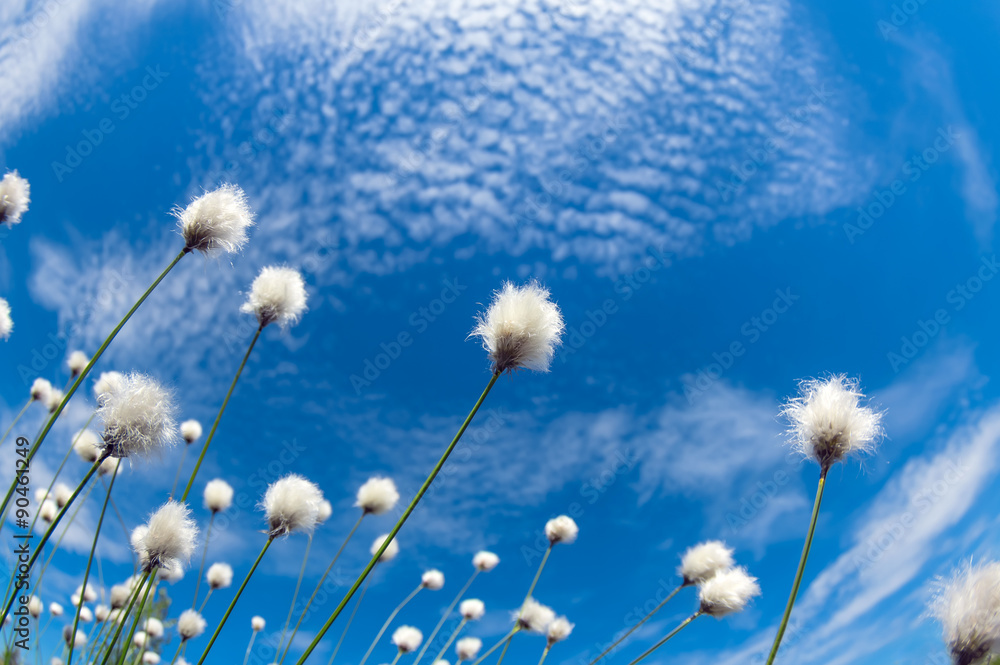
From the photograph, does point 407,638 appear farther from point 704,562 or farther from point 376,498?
point 704,562

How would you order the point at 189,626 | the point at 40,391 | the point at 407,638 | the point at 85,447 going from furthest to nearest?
the point at 407,638
the point at 40,391
the point at 189,626
the point at 85,447

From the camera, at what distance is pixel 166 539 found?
8.95ft

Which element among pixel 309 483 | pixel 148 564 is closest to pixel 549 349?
pixel 309 483

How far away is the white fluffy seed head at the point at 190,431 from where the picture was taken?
6.16 metres

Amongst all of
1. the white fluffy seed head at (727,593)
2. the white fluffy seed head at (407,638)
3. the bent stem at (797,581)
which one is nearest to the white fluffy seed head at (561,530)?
the white fluffy seed head at (727,593)

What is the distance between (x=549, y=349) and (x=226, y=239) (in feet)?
8.95

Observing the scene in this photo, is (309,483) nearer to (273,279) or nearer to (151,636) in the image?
(273,279)

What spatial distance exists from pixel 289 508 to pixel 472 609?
18.7ft

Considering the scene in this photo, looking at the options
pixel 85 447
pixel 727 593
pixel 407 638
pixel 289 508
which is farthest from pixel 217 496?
pixel 727 593

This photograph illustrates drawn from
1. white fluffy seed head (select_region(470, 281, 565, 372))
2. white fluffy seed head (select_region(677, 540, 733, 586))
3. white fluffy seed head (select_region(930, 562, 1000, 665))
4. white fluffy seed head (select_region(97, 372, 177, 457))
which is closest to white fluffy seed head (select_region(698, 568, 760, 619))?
white fluffy seed head (select_region(677, 540, 733, 586))

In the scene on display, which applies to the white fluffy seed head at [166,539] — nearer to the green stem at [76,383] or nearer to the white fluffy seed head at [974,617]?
the green stem at [76,383]

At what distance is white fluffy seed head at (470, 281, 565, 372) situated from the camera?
2949 mm

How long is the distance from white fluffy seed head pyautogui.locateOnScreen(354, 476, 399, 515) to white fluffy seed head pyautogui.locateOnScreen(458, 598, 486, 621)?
3872mm

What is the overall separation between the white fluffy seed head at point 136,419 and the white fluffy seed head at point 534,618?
4595 millimetres
